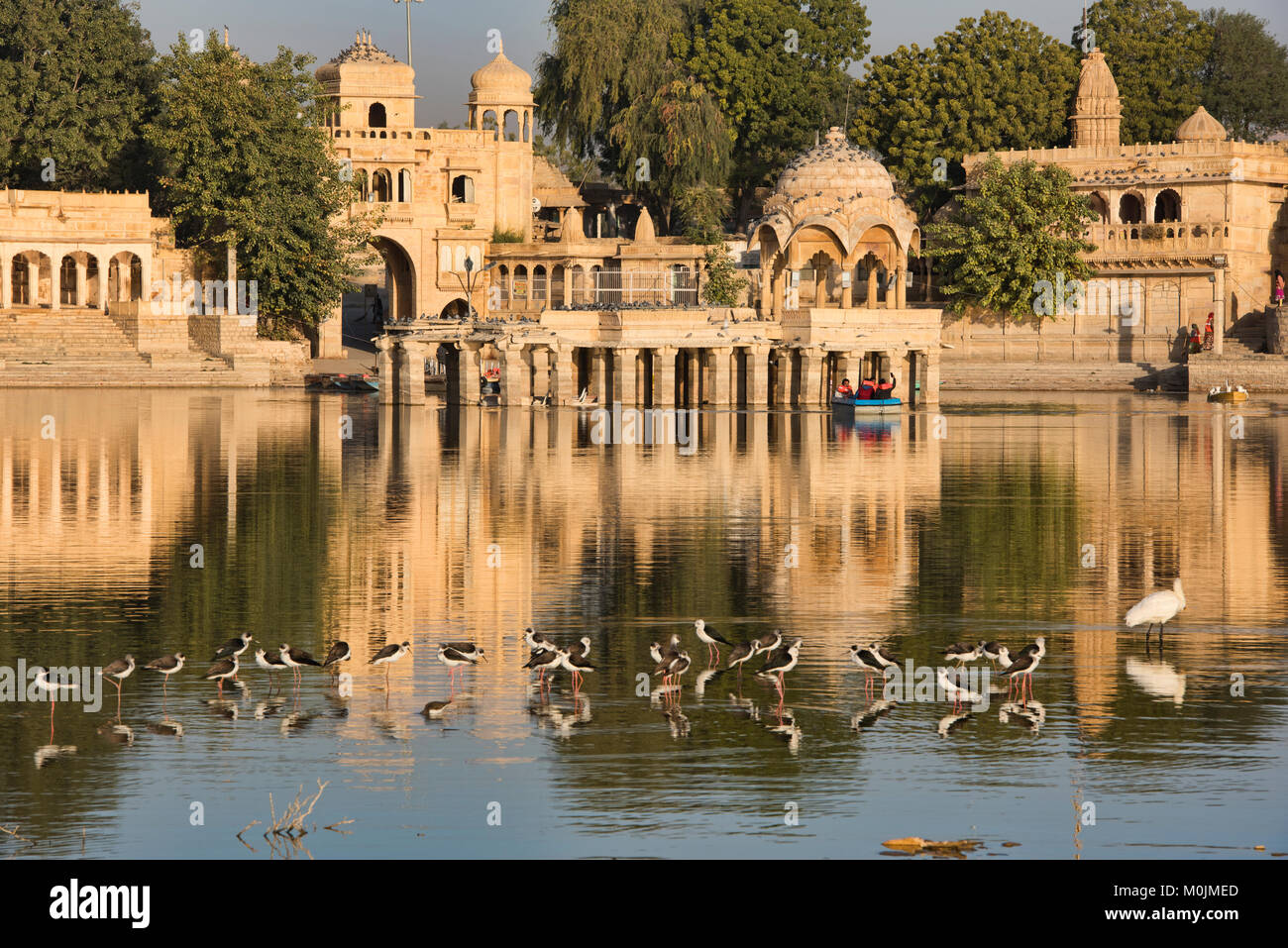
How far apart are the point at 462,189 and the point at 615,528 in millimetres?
66597

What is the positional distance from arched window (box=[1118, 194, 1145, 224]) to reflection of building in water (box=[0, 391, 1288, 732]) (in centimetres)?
3648

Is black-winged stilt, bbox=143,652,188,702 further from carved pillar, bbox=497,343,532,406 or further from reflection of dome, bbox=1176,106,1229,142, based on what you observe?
reflection of dome, bbox=1176,106,1229,142

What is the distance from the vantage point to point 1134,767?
17828 millimetres

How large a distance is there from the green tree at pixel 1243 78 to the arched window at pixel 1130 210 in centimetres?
1071

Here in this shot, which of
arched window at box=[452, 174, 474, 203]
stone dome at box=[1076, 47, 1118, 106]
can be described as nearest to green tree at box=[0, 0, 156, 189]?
arched window at box=[452, 174, 474, 203]

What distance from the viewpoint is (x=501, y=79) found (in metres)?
99.6

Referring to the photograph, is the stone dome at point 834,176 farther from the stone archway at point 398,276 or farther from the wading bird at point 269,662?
the wading bird at point 269,662

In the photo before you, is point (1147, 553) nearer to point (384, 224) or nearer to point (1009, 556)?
point (1009, 556)

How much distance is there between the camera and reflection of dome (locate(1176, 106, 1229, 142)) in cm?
9175

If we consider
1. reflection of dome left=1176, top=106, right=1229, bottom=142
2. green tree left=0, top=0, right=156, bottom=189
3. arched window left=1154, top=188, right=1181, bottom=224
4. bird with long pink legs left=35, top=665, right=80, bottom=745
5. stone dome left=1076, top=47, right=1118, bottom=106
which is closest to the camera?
bird with long pink legs left=35, top=665, right=80, bottom=745

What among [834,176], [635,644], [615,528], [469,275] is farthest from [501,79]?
[635,644]

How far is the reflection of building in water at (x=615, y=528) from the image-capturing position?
25734 mm
